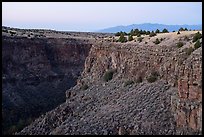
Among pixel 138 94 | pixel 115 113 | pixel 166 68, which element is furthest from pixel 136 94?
pixel 166 68

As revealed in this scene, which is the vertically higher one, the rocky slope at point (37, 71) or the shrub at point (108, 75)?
the shrub at point (108, 75)

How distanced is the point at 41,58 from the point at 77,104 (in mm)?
25094

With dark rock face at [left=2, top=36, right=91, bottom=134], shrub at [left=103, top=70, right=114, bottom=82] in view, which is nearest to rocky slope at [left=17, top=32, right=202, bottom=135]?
shrub at [left=103, top=70, right=114, bottom=82]

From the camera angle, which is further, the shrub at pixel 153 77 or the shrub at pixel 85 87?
the shrub at pixel 85 87

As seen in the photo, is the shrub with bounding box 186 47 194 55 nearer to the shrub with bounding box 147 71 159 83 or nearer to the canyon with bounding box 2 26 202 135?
the canyon with bounding box 2 26 202 135

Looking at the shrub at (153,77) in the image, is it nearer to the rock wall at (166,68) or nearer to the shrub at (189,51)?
the rock wall at (166,68)

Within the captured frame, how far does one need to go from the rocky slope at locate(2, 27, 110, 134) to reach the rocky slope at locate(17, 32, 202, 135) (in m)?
14.0

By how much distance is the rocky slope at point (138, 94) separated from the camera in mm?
17906

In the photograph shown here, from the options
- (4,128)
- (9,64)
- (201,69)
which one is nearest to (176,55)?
(201,69)

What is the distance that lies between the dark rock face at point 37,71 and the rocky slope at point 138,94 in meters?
13.9

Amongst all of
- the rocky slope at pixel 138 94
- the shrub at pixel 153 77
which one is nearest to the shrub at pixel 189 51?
the rocky slope at pixel 138 94

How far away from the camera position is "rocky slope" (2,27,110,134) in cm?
4325

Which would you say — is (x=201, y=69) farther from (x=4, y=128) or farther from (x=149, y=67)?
(x=4, y=128)

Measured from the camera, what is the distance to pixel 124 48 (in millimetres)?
27062
